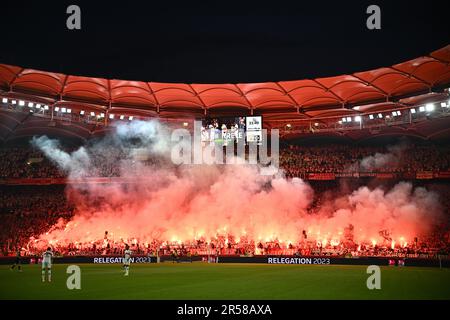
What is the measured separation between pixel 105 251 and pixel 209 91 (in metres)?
15.6

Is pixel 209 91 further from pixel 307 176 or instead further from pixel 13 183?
pixel 13 183

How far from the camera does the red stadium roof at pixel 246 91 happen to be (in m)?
32.6

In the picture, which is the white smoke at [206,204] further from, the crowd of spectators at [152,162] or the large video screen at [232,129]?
the large video screen at [232,129]

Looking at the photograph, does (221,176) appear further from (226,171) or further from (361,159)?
(361,159)

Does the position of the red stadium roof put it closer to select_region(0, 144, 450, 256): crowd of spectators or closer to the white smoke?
select_region(0, 144, 450, 256): crowd of spectators

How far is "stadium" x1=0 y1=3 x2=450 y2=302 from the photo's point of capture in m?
36.0

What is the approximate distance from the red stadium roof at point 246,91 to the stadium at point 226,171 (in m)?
0.16

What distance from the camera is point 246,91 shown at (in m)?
37.2

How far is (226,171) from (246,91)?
10587 millimetres

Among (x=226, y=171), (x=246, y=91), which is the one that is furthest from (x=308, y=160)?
(x=246, y=91)

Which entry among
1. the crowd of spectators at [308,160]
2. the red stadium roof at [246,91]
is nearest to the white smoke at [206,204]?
the crowd of spectators at [308,160]

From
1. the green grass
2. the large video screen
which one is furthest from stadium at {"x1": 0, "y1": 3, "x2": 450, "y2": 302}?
the green grass

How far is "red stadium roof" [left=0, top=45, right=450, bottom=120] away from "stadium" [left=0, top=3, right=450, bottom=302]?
155 millimetres
